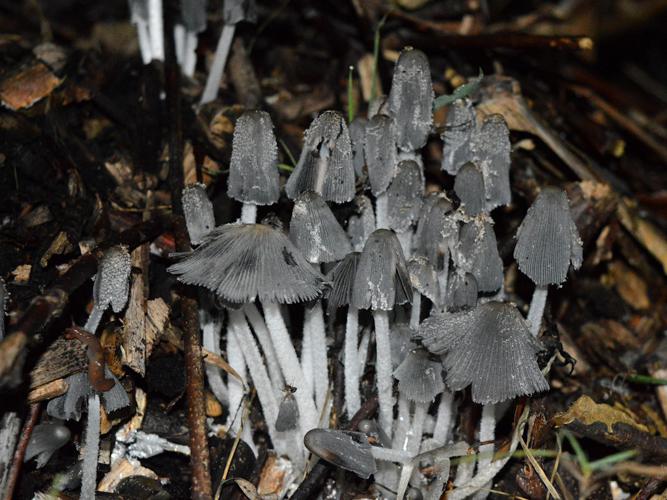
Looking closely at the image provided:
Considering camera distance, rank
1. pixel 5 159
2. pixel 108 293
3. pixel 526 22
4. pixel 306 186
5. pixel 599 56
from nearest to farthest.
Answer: pixel 108 293 → pixel 306 186 → pixel 5 159 → pixel 526 22 → pixel 599 56

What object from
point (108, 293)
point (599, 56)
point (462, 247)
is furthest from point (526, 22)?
point (108, 293)

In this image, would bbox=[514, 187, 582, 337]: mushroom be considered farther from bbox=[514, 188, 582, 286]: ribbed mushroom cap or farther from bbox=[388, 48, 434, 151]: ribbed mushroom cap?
bbox=[388, 48, 434, 151]: ribbed mushroom cap

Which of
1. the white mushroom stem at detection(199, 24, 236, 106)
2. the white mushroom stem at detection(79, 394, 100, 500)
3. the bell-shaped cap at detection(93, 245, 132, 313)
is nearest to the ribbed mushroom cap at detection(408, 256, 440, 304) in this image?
the bell-shaped cap at detection(93, 245, 132, 313)

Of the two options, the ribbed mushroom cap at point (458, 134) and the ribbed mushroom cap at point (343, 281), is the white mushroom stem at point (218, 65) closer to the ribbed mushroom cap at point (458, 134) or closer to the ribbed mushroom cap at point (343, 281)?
the ribbed mushroom cap at point (458, 134)

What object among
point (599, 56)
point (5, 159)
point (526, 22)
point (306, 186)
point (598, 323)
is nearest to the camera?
point (306, 186)

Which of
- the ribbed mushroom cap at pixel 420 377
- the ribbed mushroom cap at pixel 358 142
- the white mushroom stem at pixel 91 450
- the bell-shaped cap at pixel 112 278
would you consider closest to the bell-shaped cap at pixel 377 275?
the ribbed mushroom cap at pixel 420 377

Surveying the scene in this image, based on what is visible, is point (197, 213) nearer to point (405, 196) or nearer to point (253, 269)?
point (253, 269)

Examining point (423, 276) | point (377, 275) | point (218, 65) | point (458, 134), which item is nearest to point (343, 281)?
point (377, 275)

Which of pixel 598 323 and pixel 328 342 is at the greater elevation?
pixel 328 342

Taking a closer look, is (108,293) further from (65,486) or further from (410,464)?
(410,464)
